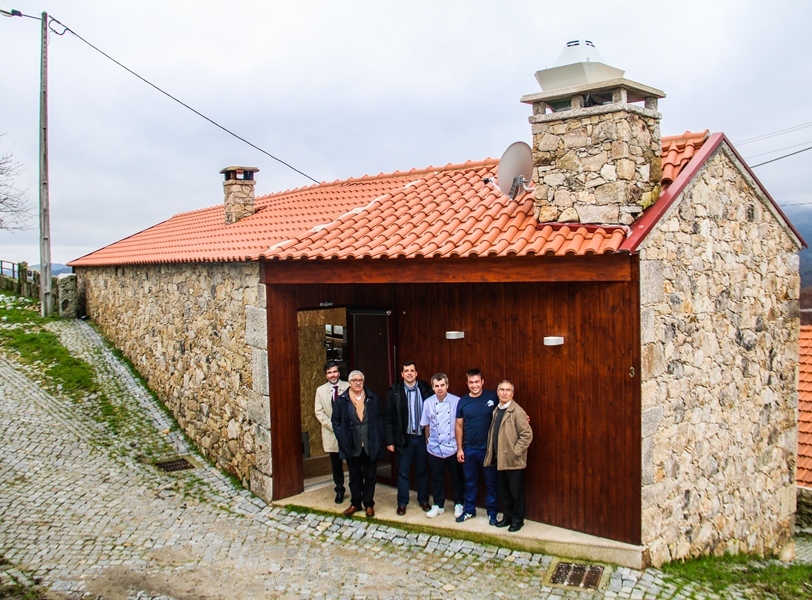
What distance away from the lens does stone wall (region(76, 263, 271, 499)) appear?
8.38m

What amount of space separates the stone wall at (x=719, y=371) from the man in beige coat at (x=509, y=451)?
→ 1111 millimetres

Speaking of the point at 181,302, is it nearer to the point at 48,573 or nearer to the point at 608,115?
the point at 48,573

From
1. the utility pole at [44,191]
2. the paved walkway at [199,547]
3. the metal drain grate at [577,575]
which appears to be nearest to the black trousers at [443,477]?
the paved walkway at [199,547]

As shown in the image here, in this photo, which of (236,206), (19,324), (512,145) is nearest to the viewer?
(512,145)

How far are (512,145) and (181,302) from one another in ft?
19.5

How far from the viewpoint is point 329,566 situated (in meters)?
6.52

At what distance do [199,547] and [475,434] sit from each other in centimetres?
296

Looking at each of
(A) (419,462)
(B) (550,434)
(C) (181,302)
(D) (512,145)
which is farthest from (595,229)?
(C) (181,302)

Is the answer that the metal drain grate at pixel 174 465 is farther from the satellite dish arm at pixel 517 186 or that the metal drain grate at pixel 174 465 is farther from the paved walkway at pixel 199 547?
the satellite dish arm at pixel 517 186

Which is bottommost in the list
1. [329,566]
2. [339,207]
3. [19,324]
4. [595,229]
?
[329,566]

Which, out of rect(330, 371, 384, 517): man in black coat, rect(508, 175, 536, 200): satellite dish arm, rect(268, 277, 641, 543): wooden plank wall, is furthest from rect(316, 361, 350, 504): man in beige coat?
rect(508, 175, 536, 200): satellite dish arm

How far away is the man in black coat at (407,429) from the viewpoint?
736 centimetres

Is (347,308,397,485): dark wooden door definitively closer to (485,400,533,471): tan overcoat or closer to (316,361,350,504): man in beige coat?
(316,361,350,504): man in beige coat

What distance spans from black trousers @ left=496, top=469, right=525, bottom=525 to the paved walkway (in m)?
0.37
